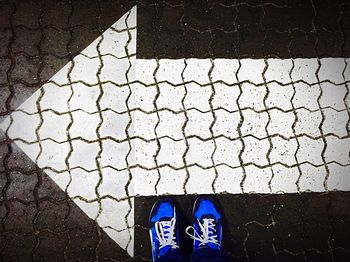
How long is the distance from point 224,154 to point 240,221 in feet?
1.60

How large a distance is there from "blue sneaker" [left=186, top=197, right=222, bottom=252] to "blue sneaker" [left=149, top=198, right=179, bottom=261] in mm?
114

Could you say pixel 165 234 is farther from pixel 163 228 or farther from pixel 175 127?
→ pixel 175 127

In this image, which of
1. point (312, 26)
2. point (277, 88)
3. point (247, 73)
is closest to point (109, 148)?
point (247, 73)

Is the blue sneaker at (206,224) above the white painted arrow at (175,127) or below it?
below

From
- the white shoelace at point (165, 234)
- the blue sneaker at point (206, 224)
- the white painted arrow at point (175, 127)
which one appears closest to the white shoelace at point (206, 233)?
the blue sneaker at point (206, 224)

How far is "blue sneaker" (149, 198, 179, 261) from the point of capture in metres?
2.35

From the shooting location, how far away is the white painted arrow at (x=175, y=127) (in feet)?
7.97

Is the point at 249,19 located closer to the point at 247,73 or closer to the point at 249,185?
the point at 247,73

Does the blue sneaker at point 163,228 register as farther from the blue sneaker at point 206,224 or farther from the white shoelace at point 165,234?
the blue sneaker at point 206,224

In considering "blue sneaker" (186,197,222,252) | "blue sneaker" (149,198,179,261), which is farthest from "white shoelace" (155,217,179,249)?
"blue sneaker" (186,197,222,252)

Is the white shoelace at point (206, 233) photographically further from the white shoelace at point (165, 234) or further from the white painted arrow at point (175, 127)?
the white painted arrow at point (175, 127)

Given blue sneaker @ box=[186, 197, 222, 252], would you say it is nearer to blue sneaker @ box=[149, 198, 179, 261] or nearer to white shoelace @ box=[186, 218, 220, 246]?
white shoelace @ box=[186, 218, 220, 246]

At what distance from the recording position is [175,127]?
2.47 m

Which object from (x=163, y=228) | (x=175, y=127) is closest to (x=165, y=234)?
(x=163, y=228)
